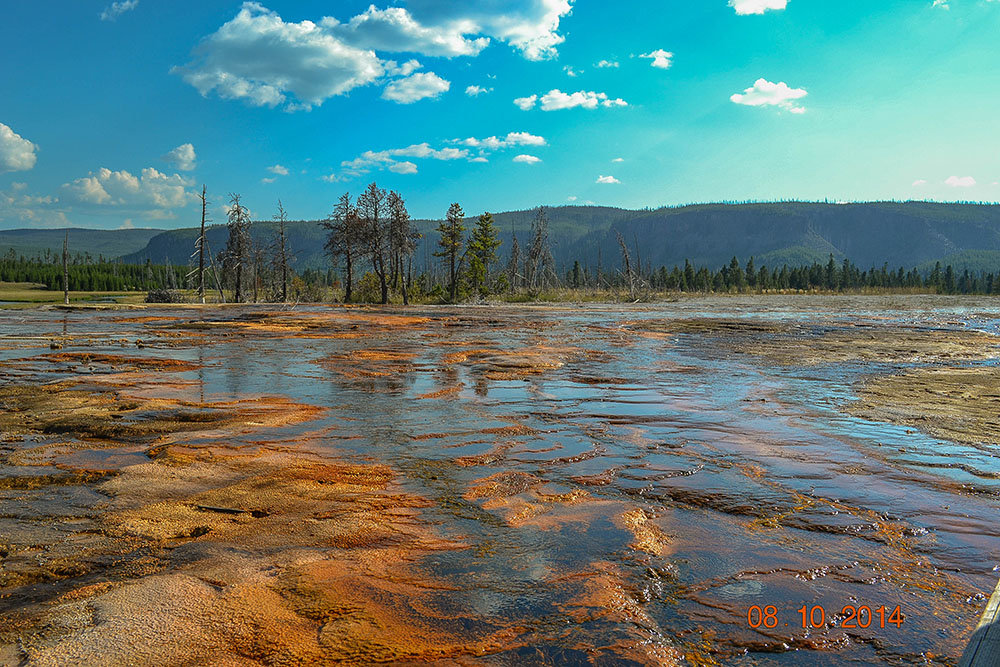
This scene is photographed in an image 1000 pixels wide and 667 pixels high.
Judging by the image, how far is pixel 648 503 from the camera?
451cm

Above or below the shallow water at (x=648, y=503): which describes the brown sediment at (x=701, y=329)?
above

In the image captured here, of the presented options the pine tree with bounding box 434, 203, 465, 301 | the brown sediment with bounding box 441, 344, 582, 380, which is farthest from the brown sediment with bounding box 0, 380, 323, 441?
the pine tree with bounding box 434, 203, 465, 301

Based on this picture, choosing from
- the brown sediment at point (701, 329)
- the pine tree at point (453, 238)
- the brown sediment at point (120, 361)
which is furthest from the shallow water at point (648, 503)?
the pine tree at point (453, 238)

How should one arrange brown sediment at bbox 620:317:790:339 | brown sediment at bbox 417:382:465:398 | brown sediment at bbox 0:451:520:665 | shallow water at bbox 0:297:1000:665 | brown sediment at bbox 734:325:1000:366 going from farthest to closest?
brown sediment at bbox 620:317:790:339 < brown sediment at bbox 734:325:1000:366 < brown sediment at bbox 417:382:465:398 < shallow water at bbox 0:297:1000:665 < brown sediment at bbox 0:451:520:665

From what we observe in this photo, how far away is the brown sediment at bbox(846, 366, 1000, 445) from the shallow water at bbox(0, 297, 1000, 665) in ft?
1.38

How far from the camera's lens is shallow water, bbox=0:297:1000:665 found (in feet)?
9.18

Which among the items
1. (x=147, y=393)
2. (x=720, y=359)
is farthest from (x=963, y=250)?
(x=147, y=393)

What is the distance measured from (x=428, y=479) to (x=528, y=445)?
1.53m

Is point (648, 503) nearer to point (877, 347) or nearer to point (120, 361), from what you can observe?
point (120, 361)

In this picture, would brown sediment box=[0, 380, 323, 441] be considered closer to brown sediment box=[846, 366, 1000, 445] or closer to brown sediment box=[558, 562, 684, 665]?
brown sediment box=[558, 562, 684, 665]

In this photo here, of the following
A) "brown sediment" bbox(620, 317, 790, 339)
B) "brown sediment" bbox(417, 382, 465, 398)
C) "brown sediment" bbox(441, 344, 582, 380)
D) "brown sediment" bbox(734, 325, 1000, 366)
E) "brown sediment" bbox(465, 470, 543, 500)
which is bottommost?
"brown sediment" bbox(465, 470, 543, 500)

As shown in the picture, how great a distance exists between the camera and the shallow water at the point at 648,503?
9.18 ft

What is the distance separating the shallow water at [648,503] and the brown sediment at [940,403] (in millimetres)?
421

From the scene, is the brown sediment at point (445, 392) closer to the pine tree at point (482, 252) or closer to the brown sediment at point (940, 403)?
the brown sediment at point (940, 403)
